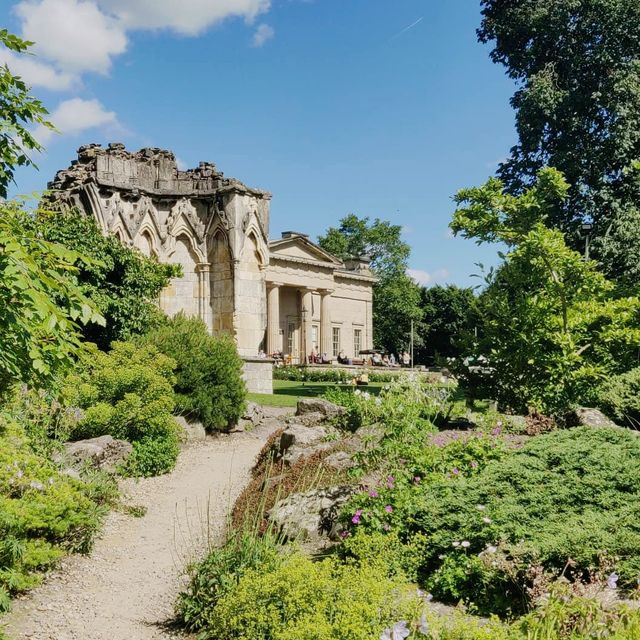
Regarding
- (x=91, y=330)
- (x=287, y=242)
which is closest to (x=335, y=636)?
(x=91, y=330)

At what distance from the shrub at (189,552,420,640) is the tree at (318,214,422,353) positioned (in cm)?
5934

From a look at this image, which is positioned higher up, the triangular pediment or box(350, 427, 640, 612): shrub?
the triangular pediment

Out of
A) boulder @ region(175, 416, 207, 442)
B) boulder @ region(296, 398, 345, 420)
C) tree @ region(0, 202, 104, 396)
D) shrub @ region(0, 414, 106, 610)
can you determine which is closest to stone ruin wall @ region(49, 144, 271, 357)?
boulder @ region(175, 416, 207, 442)

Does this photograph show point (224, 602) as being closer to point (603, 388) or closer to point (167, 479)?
point (167, 479)

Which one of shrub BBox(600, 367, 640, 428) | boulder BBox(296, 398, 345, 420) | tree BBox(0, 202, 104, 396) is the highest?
tree BBox(0, 202, 104, 396)

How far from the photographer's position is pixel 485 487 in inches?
239

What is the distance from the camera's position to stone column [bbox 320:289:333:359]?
180 ft

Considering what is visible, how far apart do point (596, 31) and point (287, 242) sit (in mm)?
31487

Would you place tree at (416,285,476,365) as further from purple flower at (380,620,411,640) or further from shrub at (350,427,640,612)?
purple flower at (380,620,411,640)

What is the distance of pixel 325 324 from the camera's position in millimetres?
55188

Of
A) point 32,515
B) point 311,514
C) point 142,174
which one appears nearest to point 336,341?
point 142,174

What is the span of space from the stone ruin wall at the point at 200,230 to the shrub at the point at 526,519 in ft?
47.9

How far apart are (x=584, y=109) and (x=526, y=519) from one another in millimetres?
19816

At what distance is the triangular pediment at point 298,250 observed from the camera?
50469 mm
